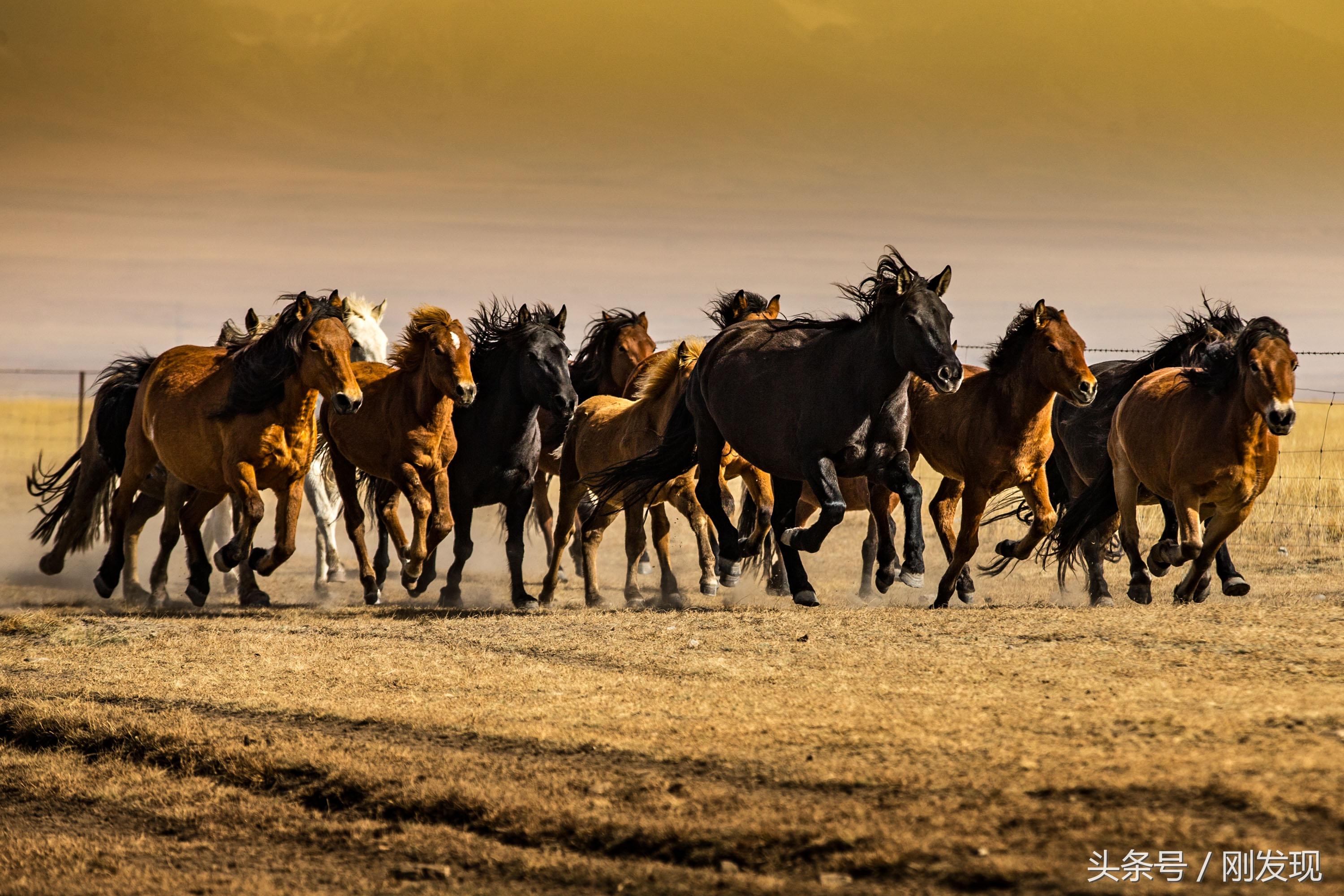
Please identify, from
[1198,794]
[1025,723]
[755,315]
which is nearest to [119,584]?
[755,315]

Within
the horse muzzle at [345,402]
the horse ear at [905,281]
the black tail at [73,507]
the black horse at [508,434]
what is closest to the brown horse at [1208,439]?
the horse ear at [905,281]

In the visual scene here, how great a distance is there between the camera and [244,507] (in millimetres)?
9508

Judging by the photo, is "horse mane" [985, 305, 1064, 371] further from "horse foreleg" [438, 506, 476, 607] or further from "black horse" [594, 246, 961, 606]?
"horse foreleg" [438, 506, 476, 607]

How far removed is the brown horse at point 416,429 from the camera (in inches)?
395

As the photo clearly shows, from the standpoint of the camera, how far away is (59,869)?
432 cm

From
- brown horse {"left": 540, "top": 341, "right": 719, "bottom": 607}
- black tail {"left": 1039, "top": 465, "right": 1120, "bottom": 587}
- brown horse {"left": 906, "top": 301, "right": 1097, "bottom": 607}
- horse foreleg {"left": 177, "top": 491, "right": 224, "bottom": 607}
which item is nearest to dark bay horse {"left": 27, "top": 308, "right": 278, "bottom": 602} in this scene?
horse foreleg {"left": 177, "top": 491, "right": 224, "bottom": 607}

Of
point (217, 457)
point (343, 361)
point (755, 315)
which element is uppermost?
point (755, 315)

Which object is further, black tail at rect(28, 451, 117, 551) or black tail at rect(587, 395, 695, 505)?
black tail at rect(28, 451, 117, 551)

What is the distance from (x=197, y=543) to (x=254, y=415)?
1.76 metres

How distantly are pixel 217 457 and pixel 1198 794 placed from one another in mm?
7685

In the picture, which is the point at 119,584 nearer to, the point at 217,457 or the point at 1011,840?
the point at 217,457

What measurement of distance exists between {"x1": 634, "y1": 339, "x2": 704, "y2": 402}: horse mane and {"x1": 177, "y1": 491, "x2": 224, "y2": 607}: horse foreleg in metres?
3.46

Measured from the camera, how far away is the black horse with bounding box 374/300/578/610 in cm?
1045

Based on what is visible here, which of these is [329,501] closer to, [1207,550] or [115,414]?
[115,414]
